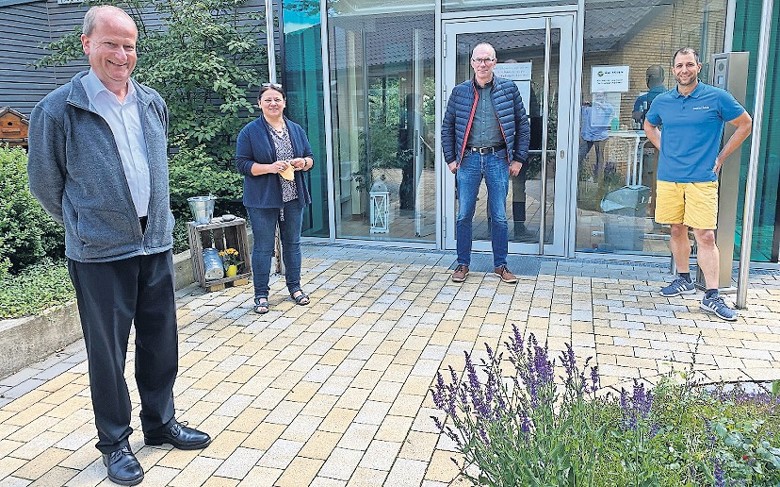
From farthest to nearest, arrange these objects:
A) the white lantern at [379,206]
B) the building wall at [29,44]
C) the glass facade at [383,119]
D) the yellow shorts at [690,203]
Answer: the building wall at [29,44] → the white lantern at [379,206] → the glass facade at [383,119] → the yellow shorts at [690,203]

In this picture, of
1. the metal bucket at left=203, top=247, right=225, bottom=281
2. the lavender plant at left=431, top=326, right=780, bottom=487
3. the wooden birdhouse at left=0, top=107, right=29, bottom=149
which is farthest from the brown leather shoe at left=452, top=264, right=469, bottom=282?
the wooden birdhouse at left=0, top=107, right=29, bottom=149

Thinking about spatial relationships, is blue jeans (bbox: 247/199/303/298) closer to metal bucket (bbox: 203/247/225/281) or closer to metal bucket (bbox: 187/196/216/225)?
metal bucket (bbox: 203/247/225/281)

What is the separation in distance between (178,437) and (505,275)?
3.32 m

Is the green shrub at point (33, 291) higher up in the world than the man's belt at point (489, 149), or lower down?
lower down

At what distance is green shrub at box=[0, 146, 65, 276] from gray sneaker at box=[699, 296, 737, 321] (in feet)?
16.7

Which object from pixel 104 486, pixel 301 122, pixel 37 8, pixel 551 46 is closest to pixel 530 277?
pixel 551 46

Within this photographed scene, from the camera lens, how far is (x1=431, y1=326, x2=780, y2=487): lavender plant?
207 cm

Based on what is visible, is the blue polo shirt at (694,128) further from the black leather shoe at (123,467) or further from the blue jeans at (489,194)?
the black leather shoe at (123,467)

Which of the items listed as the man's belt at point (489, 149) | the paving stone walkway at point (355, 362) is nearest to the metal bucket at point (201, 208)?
the paving stone walkway at point (355, 362)

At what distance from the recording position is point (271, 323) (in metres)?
4.74

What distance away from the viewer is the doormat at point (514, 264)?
5965 mm

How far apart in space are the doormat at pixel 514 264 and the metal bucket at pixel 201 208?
2290 millimetres

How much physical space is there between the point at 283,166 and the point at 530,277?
244 cm

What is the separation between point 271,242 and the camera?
16.3 ft
